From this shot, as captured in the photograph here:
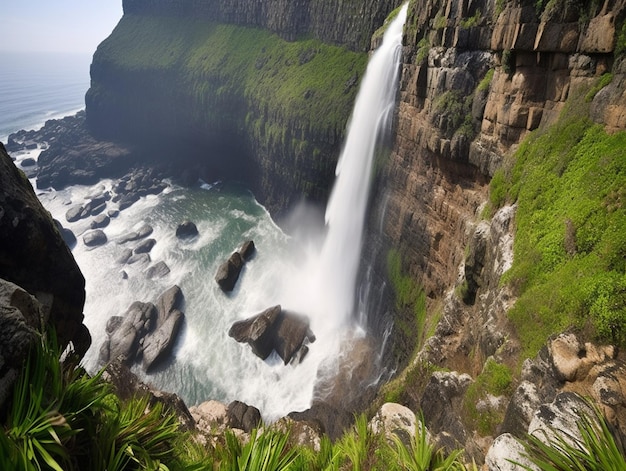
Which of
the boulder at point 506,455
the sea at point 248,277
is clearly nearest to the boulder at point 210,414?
the sea at point 248,277

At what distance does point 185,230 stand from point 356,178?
26.7 metres

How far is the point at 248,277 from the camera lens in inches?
1533

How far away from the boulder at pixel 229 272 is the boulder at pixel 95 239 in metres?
20.7

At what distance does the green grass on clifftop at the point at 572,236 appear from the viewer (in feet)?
24.9

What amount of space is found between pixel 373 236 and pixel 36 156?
85.3 m

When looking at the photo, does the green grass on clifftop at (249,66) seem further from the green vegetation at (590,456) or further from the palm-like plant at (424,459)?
the green vegetation at (590,456)

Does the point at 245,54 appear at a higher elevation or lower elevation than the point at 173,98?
higher

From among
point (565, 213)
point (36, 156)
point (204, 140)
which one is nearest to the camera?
point (565, 213)

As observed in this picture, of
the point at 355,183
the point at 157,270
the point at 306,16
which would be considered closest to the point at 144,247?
the point at 157,270

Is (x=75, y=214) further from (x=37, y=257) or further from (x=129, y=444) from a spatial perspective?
(x=129, y=444)

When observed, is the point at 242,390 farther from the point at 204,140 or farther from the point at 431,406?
the point at 204,140

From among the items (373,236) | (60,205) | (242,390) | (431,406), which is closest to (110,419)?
(431,406)

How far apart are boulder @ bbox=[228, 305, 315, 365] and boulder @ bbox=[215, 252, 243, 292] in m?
6.31

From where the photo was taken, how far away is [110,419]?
5875 millimetres
